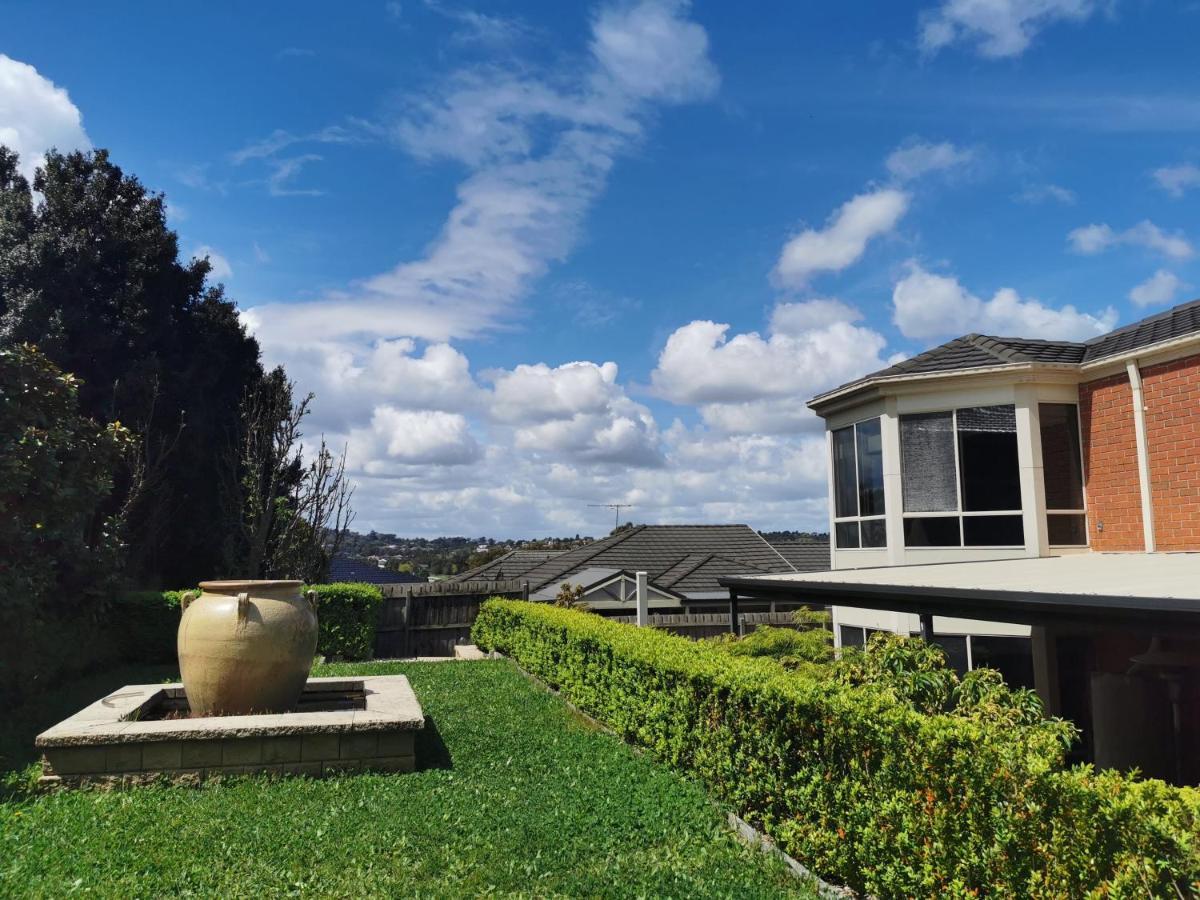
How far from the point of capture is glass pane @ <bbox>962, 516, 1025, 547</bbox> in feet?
44.9

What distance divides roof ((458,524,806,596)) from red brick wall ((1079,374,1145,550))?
10175 mm

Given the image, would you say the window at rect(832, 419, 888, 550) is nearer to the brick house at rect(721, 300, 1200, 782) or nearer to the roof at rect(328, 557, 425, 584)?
the brick house at rect(721, 300, 1200, 782)

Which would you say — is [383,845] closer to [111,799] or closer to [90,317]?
[111,799]

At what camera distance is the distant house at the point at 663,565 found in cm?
2217

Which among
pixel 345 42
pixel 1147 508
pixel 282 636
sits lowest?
pixel 282 636

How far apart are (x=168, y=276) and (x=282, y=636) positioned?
16573 mm

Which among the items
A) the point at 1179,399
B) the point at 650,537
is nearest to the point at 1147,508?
the point at 1179,399

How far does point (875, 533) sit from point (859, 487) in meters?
1.03

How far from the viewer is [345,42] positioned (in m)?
10.6

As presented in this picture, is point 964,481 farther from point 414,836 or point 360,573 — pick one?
point 360,573

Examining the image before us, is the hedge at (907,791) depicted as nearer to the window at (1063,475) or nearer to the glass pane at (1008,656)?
the glass pane at (1008,656)

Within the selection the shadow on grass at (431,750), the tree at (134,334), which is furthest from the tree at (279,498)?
the shadow on grass at (431,750)

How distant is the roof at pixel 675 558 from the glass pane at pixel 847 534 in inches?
248

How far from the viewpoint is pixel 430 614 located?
1853 cm
